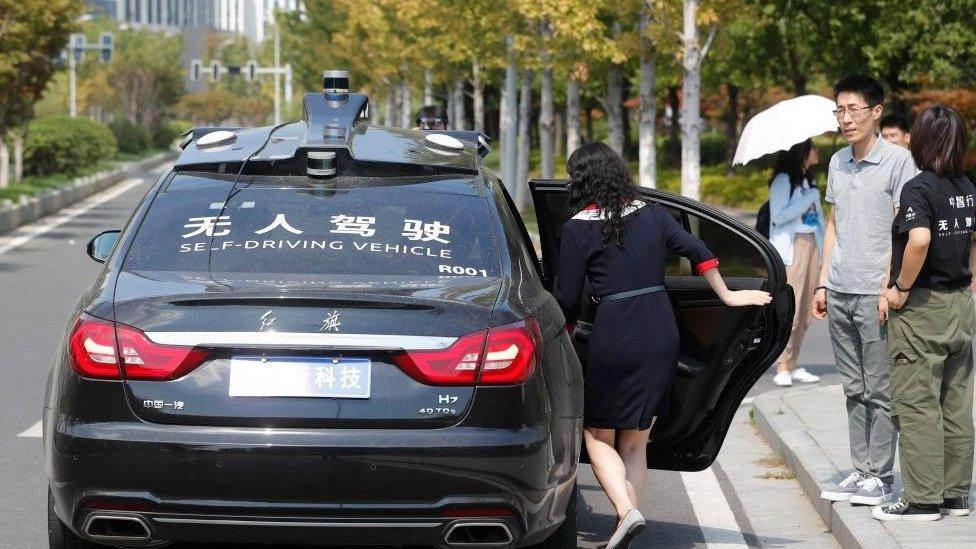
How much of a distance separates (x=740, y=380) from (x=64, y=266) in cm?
1595

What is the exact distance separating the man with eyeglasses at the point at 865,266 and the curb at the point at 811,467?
141mm

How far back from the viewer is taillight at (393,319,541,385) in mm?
4887

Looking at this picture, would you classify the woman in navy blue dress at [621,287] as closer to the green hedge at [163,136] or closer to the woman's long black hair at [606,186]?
the woman's long black hair at [606,186]

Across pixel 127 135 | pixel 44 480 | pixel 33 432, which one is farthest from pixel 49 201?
pixel 127 135

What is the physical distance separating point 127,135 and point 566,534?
272ft

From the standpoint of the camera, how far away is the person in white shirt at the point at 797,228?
35.4 feet

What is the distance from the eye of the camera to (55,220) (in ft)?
105

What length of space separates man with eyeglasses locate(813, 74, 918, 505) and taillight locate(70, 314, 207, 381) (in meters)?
3.11

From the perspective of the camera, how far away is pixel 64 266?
829 inches

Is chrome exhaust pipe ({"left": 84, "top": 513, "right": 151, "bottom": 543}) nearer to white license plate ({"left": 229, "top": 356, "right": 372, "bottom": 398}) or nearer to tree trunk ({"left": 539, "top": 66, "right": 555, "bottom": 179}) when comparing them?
white license plate ({"left": 229, "top": 356, "right": 372, "bottom": 398})

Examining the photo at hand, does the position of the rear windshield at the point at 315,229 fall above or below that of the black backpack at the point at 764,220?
above

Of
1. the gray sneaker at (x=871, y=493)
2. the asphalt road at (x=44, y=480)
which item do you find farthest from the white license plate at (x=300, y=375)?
the gray sneaker at (x=871, y=493)

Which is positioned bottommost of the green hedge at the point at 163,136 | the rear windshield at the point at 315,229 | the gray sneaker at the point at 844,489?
the green hedge at the point at 163,136

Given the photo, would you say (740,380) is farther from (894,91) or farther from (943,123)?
(894,91)
